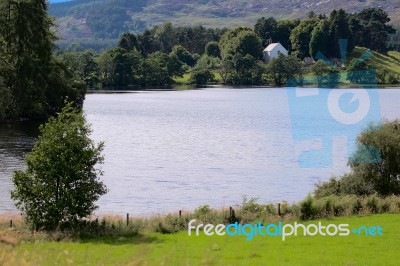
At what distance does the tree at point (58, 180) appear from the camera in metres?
30.4

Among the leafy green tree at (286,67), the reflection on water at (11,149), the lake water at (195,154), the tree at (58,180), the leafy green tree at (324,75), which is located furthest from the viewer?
the leafy green tree at (286,67)

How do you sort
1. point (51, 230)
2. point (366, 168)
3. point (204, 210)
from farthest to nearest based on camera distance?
point (366, 168), point (204, 210), point (51, 230)

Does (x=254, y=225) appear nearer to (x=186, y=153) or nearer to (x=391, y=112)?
(x=186, y=153)

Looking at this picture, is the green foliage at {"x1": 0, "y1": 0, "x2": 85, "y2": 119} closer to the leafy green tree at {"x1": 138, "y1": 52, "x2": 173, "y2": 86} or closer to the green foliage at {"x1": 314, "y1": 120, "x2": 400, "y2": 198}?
the green foliage at {"x1": 314, "y1": 120, "x2": 400, "y2": 198}

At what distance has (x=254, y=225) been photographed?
100.0 feet

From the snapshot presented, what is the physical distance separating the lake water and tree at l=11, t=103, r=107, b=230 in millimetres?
8680

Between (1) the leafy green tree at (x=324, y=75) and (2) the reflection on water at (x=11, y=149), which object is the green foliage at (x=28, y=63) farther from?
(1) the leafy green tree at (x=324, y=75)

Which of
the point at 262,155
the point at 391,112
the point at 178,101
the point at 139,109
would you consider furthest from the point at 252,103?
the point at 262,155

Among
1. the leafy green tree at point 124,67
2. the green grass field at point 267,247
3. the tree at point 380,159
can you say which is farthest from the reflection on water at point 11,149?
the leafy green tree at point 124,67

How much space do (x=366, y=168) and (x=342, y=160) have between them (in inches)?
834

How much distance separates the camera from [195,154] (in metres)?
63.8

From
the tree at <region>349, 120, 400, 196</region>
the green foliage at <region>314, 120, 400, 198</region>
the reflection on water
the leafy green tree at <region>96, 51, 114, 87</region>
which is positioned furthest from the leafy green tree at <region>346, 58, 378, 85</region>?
the green foliage at <region>314, 120, 400, 198</region>

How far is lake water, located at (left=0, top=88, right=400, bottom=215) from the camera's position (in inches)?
1761

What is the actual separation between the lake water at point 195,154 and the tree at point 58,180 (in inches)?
342
